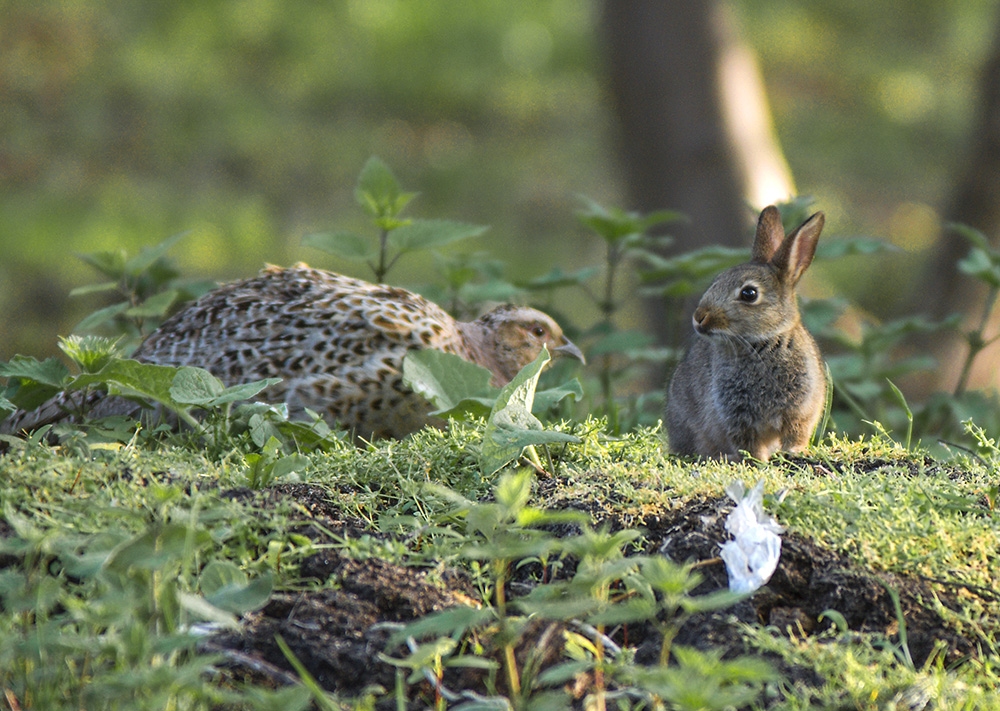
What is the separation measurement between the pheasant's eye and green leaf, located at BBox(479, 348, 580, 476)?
74 cm

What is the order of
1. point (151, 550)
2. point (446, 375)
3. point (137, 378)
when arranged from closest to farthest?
point (151, 550)
point (137, 378)
point (446, 375)

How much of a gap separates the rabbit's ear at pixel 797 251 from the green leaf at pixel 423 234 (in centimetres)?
107

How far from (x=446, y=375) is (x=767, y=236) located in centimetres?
107

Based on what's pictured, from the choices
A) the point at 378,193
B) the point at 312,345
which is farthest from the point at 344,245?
the point at 312,345

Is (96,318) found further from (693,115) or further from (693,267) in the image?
(693,115)

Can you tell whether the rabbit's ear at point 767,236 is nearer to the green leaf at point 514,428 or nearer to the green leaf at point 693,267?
the green leaf at point 693,267

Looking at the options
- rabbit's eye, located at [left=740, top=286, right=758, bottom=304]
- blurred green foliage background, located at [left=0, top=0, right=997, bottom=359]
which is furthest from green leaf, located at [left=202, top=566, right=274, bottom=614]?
blurred green foliage background, located at [left=0, top=0, right=997, bottom=359]

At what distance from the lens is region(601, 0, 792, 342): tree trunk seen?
637 centimetres

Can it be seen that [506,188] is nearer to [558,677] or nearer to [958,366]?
[958,366]

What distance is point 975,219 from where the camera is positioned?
612 cm

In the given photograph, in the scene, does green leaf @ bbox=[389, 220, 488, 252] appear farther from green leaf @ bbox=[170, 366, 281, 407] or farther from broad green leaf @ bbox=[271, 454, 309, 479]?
broad green leaf @ bbox=[271, 454, 309, 479]

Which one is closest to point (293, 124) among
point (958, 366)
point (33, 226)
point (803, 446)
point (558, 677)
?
point (33, 226)

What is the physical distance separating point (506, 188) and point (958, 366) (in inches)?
310

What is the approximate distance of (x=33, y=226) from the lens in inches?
368
